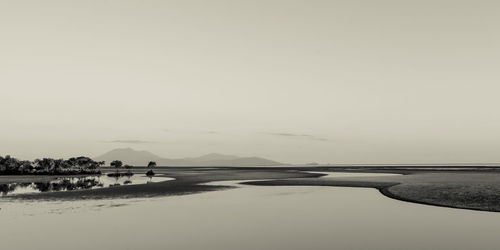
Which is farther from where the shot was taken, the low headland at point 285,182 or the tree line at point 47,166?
the tree line at point 47,166

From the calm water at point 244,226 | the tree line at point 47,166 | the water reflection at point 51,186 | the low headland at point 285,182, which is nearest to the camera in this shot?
the calm water at point 244,226

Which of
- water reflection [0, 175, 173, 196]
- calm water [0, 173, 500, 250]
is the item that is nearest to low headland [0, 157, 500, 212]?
water reflection [0, 175, 173, 196]

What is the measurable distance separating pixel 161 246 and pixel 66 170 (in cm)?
13759

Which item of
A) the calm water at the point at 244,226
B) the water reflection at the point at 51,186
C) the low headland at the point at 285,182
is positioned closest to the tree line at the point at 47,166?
the low headland at the point at 285,182

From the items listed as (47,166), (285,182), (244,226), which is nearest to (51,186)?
(285,182)

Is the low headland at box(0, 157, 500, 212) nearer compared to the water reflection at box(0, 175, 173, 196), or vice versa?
the low headland at box(0, 157, 500, 212)

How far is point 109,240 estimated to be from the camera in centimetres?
2089

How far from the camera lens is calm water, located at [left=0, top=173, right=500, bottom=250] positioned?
20.1 meters

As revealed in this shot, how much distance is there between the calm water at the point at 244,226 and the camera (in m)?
20.1

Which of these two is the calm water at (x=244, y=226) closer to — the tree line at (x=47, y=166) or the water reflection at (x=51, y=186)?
the water reflection at (x=51, y=186)

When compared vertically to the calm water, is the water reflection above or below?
below

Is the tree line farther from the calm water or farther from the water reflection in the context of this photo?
the calm water

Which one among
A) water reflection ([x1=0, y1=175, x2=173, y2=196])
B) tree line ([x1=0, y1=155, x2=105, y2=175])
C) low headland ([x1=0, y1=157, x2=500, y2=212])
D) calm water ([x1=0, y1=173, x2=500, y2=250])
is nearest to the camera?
calm water ([x1=0, y1=173, x2=500, y2=250])

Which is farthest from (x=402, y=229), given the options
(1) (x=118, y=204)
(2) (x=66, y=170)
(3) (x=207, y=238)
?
(2) (x=66, y=170)
